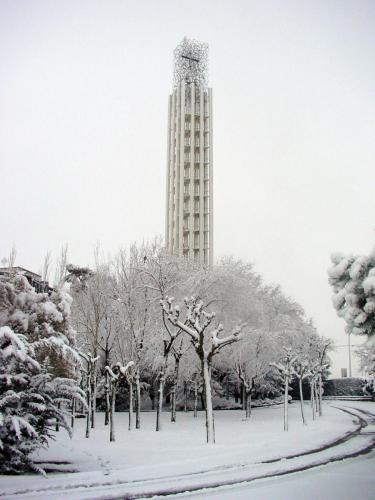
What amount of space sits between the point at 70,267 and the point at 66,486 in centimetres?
3850

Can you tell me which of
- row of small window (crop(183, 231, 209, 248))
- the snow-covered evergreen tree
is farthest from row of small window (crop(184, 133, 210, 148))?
the snow-covered evergreen tree

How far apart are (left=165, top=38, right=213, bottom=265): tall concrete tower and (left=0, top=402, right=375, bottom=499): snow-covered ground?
5394 centimetres

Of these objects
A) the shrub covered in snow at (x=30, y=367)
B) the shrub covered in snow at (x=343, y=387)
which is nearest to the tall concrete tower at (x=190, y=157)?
the shrub covered in snow at (x=343, y=387)

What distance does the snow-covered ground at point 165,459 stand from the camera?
416 inches

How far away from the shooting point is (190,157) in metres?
80.9

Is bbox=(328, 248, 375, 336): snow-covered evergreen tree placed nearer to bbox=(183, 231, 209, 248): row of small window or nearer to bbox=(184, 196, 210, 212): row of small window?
bbox=(183, 231, 209, 248): row of small window

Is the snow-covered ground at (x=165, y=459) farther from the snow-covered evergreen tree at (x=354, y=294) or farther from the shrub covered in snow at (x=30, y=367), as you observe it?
the snow-covered evergreen tree at (x=354, y=294)

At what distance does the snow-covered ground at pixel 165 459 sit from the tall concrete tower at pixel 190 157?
177ft

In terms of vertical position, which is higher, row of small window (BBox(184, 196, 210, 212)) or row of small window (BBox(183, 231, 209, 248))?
row of small window (BBox(184, 196, 210, 212))

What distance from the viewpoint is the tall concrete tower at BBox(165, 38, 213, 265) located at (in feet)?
253

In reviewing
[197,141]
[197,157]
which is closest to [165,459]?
[197,157]

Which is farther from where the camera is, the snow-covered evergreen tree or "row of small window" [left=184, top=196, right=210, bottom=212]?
"row of small window" [left=184, top=196, right=210, bottom=212]

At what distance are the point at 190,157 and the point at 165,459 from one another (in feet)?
230

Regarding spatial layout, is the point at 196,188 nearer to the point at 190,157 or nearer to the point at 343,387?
the point at 190,157
